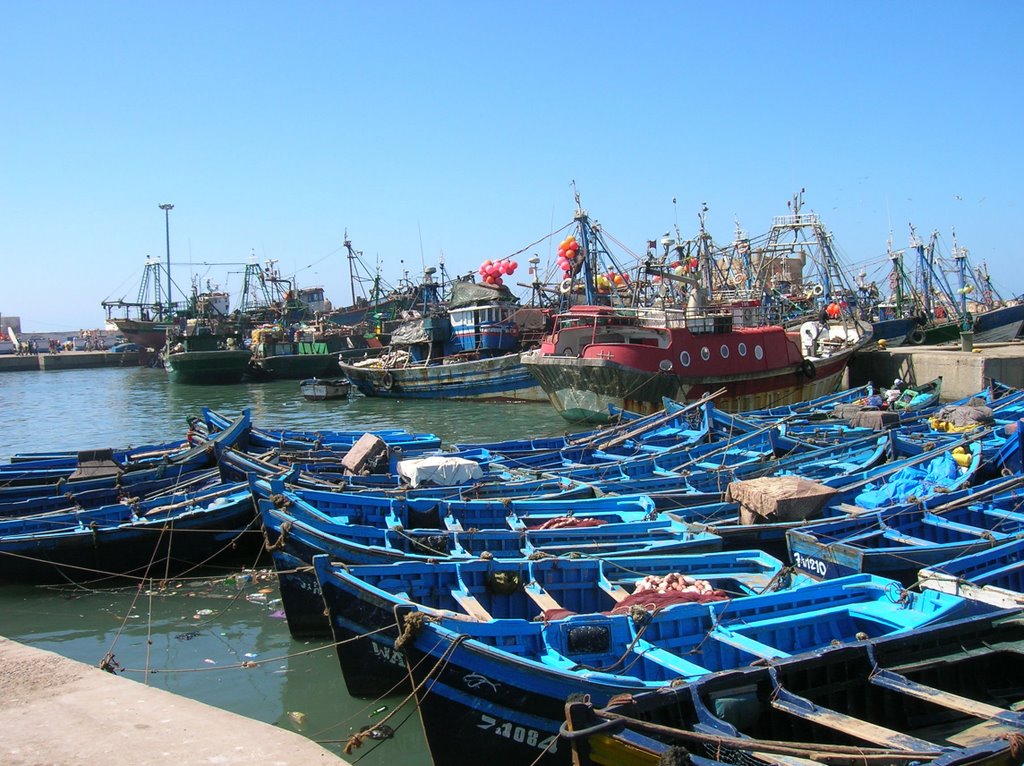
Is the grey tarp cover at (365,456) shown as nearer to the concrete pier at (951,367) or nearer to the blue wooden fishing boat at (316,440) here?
the blue wooden fishing boat at (316,440)

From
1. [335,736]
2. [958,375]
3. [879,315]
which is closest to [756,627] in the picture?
[335,736]

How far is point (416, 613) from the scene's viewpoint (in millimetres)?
6949

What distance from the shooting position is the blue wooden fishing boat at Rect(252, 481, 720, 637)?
10031mm

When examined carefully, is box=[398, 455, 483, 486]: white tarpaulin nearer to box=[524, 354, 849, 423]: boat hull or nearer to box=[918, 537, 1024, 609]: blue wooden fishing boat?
box=[918, 537, 1024, 609]: blue wooden fishing boat

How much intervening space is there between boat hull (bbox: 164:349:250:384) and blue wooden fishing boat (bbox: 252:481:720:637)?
50007 millimetres

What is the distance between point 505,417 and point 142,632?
81.1 feet

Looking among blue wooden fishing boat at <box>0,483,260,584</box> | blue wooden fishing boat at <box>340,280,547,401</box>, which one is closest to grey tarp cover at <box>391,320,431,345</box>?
blue wooden fishing boat at <box>340,280,547,401</box>

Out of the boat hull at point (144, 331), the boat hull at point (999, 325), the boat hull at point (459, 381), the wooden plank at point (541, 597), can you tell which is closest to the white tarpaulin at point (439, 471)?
the wooden plank at point (541, 597)

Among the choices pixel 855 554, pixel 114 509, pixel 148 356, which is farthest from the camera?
pixel 148 356

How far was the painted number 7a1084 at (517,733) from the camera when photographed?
21.6 ft

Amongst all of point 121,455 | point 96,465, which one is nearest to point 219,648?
point 96,465

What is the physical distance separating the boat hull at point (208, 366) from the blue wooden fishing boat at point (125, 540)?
45.8 metres

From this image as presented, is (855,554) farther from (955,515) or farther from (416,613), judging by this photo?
(416,613)

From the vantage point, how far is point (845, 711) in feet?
20.4
